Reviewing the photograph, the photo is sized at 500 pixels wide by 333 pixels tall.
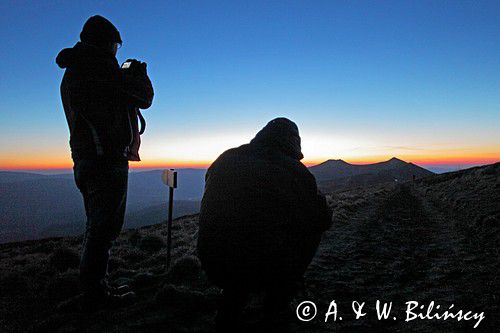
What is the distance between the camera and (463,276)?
5156mm

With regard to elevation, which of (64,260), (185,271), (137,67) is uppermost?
(137,67)

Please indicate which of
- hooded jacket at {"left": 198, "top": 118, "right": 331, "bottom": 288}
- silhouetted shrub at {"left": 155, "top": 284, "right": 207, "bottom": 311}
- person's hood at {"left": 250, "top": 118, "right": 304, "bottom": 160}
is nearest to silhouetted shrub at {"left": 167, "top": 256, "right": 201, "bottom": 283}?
silhouetted shrub at {"left": 155, "top": 284, "right": 207, "bottom": 311}

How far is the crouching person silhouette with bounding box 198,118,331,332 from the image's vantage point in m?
2.67

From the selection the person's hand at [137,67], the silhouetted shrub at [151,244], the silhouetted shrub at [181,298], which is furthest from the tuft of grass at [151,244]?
the person's hand at [137,67]

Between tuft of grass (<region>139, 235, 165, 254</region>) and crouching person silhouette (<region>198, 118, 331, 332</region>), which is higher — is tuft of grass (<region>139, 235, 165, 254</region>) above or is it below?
below

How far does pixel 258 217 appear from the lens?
2.67 metres

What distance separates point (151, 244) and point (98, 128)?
5942 millimetres

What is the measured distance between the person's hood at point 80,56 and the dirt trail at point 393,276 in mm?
3577

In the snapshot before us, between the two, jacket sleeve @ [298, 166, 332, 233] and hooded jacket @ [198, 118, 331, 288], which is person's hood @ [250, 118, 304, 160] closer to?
hooded jacket @ [198, 118, 331, 288]

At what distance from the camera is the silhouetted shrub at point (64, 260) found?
22.6 ft

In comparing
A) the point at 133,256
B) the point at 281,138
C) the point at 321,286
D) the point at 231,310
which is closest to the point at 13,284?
the point at 133,256

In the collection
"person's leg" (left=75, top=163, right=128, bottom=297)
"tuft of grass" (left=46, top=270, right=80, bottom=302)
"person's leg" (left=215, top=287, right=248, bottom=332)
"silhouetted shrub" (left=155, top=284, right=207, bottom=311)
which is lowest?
"tuft of grass" (left=46, top=270, right=80, bottom=302)

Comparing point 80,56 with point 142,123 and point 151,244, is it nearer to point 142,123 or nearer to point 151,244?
point 142,123

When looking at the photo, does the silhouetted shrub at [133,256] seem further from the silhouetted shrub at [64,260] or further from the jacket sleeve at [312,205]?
the jacket sleeve at [312,205]
